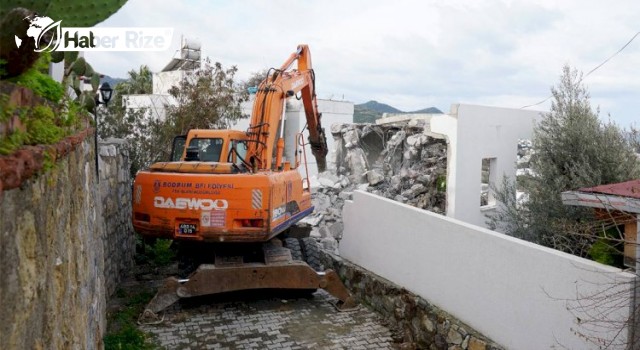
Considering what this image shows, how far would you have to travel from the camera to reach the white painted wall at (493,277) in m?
4.48

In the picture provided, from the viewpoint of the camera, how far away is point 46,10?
2748 mm

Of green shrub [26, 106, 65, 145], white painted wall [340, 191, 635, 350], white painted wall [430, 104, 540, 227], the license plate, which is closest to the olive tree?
white painted wall [430, 104, 540, 227]

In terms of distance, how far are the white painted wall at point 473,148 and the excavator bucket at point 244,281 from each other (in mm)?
4444

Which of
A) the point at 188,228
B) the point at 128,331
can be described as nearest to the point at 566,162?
the point at 188,228

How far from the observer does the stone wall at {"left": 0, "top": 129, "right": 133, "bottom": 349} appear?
171 centimetres

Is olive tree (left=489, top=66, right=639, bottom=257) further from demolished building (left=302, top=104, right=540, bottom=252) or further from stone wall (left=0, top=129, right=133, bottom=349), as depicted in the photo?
stone wall (left=0, top=129, right=133, bottom=349)

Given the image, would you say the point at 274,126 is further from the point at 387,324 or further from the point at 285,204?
the point at 387,324

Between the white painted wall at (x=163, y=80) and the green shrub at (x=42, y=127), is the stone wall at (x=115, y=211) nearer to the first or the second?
the green shrub at (x=42, y=127)

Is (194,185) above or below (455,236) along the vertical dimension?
above

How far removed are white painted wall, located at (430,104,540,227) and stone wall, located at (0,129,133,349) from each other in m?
8.38

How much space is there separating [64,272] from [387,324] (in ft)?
17.8

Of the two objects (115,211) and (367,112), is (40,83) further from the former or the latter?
(367,112)

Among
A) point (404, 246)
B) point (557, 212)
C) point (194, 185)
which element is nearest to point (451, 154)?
point (557, 212)

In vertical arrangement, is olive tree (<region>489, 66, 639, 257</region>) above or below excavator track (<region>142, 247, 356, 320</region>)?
above
